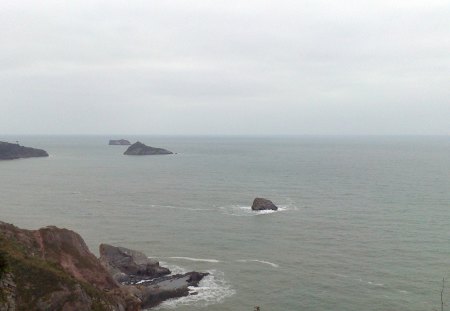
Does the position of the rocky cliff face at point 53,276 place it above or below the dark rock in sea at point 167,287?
above

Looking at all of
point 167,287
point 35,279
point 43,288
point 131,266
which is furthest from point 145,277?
point 43,288

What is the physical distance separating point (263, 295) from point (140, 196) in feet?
262

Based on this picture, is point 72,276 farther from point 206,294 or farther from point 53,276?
point 206,294

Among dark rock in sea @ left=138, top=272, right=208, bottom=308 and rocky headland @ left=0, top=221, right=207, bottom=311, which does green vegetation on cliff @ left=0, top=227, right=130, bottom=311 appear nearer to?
rocky headland @ left=0, top=221, right=207, bottom=311

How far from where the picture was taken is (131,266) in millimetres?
65125

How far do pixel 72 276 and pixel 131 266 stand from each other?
56.0 ft

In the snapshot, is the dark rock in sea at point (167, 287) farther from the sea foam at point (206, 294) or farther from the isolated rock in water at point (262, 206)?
the isolated rock in water at point (262, 206)

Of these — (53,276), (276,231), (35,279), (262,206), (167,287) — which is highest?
(53,276)

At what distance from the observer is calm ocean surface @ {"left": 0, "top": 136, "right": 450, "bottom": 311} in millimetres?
60281

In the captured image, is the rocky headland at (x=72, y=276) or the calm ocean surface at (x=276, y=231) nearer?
the rocky headland at (x=72, y=276)

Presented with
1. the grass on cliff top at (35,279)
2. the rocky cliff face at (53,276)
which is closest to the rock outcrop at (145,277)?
the rocky cliff face at (53,276)

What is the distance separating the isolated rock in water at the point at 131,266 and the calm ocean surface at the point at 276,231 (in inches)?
242

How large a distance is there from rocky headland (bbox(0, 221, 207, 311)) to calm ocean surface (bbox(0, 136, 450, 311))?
4.37m

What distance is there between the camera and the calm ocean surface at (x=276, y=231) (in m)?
60.3
